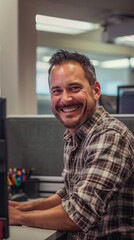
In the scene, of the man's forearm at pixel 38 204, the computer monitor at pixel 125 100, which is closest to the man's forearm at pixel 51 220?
the man's forearm at pixel 38 204

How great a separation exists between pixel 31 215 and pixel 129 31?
12.5ft

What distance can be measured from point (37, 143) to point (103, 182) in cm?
89

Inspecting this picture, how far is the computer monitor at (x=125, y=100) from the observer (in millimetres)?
2684

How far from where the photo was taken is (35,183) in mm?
1950

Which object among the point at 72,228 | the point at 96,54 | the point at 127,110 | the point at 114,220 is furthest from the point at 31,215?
the point at 96,54

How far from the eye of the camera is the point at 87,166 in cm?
124

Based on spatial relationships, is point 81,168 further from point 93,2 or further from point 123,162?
point 93,2

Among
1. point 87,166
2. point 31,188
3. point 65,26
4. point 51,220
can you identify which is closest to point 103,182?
point 87,166

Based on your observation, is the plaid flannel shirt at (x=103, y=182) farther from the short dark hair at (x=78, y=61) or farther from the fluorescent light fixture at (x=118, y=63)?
the fluorescent light fixture at (x=118, y=63)

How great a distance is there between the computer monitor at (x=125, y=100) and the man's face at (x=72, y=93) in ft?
4.13

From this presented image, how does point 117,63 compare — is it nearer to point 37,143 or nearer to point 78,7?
Answer: point 78,7

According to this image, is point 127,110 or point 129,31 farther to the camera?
point 129,31

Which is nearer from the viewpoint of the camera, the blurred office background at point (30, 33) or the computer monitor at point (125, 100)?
the blurred office background at point (30, 33)

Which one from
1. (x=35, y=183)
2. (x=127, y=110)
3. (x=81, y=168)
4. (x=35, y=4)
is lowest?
(x=35, y=183)
